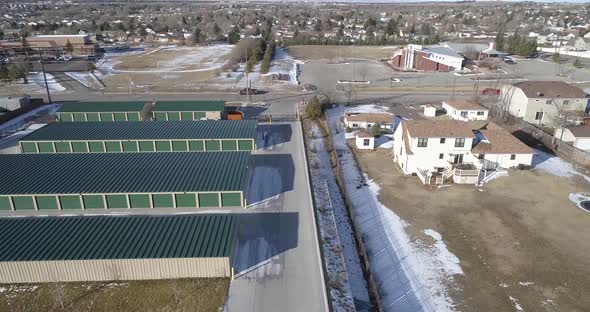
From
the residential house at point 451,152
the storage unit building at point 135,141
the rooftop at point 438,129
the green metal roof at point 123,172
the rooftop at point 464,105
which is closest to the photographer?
the green metal roof at point 123,172

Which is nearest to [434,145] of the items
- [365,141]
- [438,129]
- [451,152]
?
[438,129]

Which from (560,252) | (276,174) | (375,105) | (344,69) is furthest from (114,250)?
(344,69)

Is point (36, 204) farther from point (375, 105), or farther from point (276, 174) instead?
point (375, 105)

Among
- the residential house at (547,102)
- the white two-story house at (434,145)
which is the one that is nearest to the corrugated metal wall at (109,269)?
the white two-story house at (434,145)

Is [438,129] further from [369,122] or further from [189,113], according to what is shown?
[189,113]

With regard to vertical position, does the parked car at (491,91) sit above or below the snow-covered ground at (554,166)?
above

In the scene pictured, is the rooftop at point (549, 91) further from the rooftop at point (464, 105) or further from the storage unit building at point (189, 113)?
the storage unit building at point (189, 113)

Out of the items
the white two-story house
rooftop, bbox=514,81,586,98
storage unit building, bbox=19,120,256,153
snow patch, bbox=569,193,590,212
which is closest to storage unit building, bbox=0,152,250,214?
storage unit building, bbox=19,120,256,153
